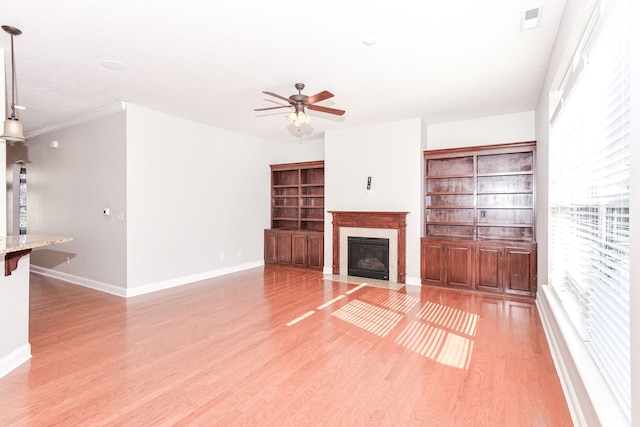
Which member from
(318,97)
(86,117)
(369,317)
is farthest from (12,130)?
(369,317)

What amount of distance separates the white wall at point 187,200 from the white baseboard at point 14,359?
1.97m

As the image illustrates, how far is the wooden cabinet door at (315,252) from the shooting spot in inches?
255

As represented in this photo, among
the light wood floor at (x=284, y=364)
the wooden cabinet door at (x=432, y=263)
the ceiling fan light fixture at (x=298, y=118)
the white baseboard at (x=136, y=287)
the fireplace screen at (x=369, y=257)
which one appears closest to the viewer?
the light wood floor at (x=284, y=364)

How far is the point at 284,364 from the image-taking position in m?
2.69

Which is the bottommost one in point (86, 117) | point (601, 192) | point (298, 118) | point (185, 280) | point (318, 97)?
point (185, 280)

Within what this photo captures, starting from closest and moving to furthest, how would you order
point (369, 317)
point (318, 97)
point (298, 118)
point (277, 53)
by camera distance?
point (277, 53), point (318, 97), point (298, 118), point (369, 317)

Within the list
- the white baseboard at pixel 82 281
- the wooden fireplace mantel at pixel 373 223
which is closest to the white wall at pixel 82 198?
the white baseboard at pixel 82 281

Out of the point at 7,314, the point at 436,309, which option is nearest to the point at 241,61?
the point at 7,314

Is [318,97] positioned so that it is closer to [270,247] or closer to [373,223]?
[373,223]

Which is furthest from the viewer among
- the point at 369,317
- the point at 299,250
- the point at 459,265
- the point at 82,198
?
the point at 299,250

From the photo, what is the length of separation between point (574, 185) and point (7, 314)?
14.7ft

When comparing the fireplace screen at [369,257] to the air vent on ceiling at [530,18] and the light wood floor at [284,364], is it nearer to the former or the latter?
the light wood floor at [284,364]

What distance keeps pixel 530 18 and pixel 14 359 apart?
4950 millimetres

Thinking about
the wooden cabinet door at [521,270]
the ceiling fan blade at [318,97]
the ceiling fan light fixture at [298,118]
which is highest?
the ceiling fan blade at [318,97]
